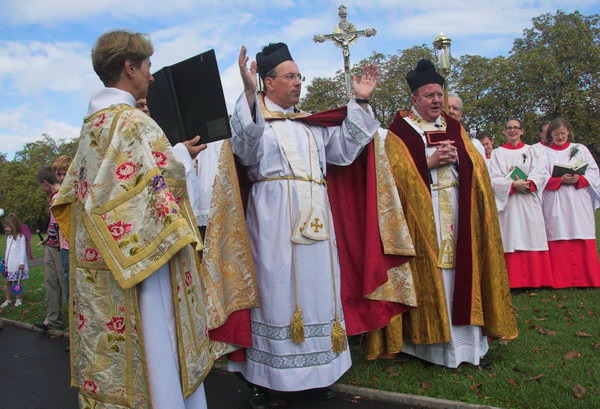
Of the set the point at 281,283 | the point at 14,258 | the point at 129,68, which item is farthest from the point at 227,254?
the point at 14,258

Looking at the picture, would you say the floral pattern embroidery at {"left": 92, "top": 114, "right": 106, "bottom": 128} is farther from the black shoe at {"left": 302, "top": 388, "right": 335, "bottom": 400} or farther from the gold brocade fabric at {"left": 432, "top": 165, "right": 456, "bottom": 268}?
the gold brocade fabric at {"left": 432, "top": 165, "right": 456, "bottom": 268}

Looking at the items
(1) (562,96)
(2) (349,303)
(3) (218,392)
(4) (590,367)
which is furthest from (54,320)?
(1) (562,96)

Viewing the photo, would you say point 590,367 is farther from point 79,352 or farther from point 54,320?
point 54,320

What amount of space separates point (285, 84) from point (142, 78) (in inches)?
65.3

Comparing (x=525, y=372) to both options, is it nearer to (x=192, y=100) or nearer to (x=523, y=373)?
(x=523, y=373)

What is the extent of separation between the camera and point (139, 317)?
2.33 m

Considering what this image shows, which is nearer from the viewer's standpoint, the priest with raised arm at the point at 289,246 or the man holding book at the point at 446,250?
the priest with raised arm at the point at 289,246

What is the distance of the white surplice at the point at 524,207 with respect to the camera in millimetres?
7425

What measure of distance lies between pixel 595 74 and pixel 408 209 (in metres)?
31.6

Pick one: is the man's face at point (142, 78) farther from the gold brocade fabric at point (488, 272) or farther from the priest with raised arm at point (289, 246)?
the gold brocade fabric at point (488, 272)

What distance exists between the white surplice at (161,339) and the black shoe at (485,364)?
9.16 feet

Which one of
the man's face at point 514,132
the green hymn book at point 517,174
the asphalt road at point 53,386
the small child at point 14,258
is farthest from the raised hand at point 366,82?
the small child at point 14,258

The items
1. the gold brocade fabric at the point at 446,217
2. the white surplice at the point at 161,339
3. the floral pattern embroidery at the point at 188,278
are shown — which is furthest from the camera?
the gold brocade fabric at the point at 446,217

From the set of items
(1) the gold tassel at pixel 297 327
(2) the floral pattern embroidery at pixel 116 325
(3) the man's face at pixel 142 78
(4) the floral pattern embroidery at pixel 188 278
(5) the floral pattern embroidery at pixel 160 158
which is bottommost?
(1) the gold tassel at pixel 297 327
